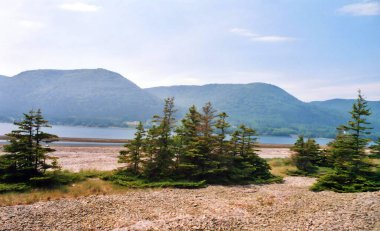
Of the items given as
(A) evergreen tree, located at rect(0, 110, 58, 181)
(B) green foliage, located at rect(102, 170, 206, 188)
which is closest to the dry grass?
(B) green foliage, located at rect(102, 170, 206, 188)

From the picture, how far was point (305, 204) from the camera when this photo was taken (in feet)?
72.8

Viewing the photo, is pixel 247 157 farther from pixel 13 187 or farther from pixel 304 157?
pixel 13 187

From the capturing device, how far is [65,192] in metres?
23.2

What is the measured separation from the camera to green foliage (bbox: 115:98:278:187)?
1147 inches

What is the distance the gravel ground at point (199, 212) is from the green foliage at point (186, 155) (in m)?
3.77

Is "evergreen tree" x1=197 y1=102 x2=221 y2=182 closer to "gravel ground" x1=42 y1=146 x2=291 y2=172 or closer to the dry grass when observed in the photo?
"gravel ground" x1=42 y1=146 x2=291 y2=172

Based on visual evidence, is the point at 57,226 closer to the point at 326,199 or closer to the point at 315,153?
the point at 326,199

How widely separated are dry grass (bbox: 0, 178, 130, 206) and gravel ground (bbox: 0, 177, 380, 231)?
3.97ft

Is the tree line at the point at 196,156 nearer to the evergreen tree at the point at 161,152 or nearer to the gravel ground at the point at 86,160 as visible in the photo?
the evergreen tree at the point at 161,152

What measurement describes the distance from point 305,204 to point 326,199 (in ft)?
8.92

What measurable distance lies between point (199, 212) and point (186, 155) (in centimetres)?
1071

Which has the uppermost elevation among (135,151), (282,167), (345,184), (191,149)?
(191,149)

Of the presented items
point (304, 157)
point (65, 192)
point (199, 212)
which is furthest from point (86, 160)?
point (199, 212)

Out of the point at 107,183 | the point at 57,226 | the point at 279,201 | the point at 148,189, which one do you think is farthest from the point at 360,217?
the point at 107,183
